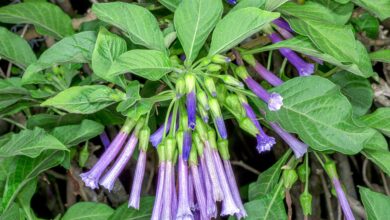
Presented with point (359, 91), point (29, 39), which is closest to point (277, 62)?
point (359, 91)

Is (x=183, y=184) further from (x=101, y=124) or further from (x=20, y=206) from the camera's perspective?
(x=20, y=206)

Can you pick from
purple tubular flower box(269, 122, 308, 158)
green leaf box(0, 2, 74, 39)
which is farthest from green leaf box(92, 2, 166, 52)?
green leaf box(0, 2, 74, 39)

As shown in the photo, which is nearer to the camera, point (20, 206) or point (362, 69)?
point (362, 69)

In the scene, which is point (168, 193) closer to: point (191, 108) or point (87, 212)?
point (191, 108)

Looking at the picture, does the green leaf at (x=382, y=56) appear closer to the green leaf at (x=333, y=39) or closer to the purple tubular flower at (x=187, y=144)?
the green leaf at (x=333, y=39)

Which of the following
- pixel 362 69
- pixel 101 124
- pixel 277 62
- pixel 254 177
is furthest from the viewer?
pixel 254 177

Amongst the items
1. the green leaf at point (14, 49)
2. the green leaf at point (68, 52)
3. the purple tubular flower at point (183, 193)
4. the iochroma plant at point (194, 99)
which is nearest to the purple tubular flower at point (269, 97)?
the iochroma plant at point (194, 99)
